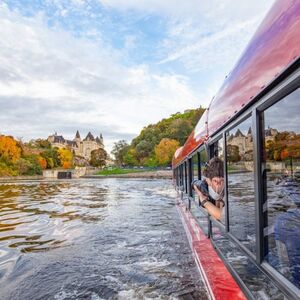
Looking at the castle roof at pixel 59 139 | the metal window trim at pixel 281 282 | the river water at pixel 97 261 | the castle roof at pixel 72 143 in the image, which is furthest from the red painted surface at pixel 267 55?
the castle roof at pixel 72 143

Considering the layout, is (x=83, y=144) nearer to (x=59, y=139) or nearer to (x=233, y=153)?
(x=59, y=139)

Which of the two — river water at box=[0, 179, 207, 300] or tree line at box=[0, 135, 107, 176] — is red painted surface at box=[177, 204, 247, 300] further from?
tree line at box=[0, 135, 107, 176]

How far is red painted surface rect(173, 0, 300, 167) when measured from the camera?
1600mm

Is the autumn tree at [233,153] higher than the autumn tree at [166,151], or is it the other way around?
the autumn tree at [166,151]

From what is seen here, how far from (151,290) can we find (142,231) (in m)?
4.02

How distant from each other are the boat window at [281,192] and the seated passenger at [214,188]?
3.81 feet

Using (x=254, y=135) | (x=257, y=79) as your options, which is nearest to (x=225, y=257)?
(x=254, y=135)

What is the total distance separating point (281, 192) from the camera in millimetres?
2094

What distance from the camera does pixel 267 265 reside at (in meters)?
1.99

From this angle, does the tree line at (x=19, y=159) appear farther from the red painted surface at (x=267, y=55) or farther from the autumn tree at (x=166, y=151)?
the red painted surface at (x=267, y=55)

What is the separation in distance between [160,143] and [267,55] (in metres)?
76.1

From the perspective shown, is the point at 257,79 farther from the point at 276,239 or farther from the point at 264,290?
the point at 264,290

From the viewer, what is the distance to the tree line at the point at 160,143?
249ft

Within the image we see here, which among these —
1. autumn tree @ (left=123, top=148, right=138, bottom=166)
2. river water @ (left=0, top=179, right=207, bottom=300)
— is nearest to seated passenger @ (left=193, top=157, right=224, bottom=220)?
river water @ (left=0, top=179, right=207, bottom=300)
